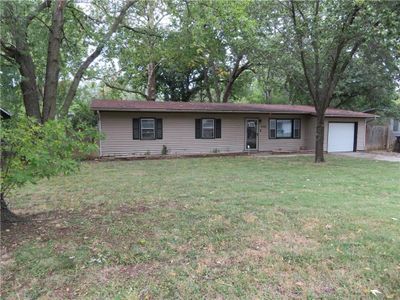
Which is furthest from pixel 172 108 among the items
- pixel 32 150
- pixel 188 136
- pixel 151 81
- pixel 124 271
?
pixel 124 271

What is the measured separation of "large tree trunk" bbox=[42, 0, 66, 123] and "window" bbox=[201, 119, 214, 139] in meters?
7.89

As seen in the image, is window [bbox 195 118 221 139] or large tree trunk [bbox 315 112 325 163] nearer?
large tree trunk [bbox 315 112 325 163]

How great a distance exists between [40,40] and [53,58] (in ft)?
7.16

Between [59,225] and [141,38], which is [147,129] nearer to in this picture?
[141,38]

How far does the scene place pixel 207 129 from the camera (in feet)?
50.4

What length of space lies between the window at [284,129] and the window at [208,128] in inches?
117

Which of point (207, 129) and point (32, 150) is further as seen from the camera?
point (207, 129)

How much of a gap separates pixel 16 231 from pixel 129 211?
5.33ft

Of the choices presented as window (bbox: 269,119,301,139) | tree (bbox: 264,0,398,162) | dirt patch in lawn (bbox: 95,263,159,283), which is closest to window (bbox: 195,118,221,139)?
window (bbox: 269,119,301,139)

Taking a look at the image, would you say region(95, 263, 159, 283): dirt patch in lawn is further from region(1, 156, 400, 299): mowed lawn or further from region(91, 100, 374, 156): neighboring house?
region(91, 100, 374, 156): neighboring house

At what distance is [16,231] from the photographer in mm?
4184

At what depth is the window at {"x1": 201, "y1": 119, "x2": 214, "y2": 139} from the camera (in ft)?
50.1

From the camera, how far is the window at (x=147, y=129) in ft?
46.3

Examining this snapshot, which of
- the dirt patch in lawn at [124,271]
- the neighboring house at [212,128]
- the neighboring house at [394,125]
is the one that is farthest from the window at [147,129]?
the neighboring house at [394,125]
